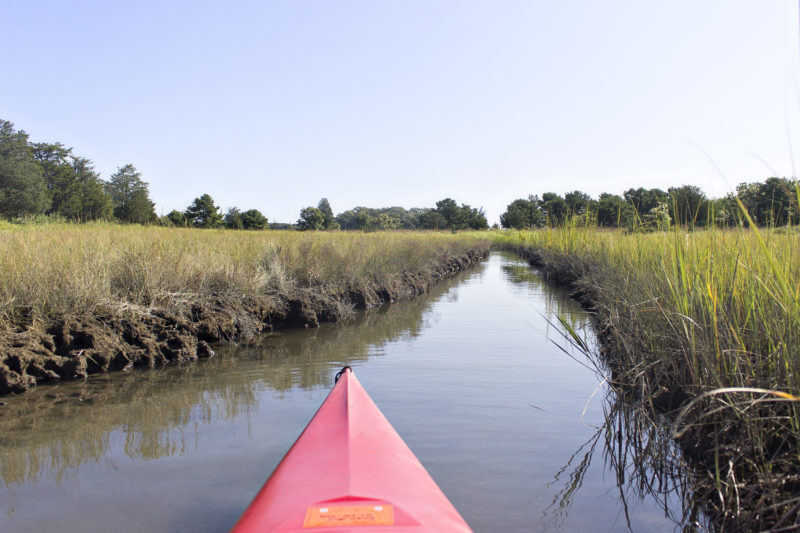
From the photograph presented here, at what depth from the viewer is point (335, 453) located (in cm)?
231

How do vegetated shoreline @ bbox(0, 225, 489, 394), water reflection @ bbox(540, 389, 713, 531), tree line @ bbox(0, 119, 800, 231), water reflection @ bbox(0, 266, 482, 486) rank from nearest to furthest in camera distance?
water reflection @ bbox(540, 389, 713, 531) → water reflection @ bbox(0, 266, 482, 486) → vegetated shoreline @ bbox(0, 225, 489, 394) → tree line @ bbox(0, 119, 800, 231)

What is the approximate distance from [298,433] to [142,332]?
9.65ft

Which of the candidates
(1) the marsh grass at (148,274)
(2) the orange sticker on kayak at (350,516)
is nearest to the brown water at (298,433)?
(1) the marsh grass at (148,274)

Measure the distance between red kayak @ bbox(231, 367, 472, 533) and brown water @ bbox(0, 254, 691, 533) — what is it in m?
0.67

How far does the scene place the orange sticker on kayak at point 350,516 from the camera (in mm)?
1730

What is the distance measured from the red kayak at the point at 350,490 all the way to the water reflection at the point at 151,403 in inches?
66.3

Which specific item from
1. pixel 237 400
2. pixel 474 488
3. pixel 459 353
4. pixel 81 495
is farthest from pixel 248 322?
pixel 474 488

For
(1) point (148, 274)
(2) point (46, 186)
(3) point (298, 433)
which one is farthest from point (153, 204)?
(3) point (298, 433)

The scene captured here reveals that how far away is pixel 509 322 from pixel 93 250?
6461mm

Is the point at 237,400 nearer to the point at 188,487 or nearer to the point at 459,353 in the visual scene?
the point at 188,487

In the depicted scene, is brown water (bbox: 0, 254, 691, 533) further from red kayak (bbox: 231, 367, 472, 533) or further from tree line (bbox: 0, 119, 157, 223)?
tree line (bbox: 0, 119, 157, 223)

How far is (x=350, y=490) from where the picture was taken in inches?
75.8

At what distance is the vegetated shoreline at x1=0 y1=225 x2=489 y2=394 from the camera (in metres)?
4.90

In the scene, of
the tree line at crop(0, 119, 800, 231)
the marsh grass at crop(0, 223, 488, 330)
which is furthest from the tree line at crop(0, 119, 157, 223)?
the marsh grass at crop(0, 223, 488, 330)
